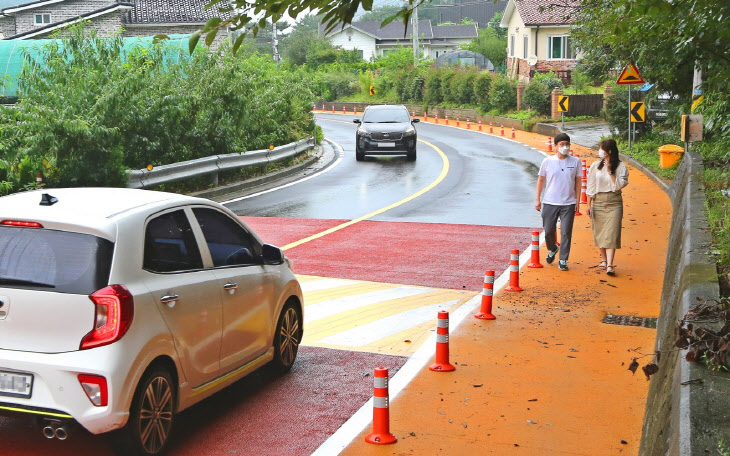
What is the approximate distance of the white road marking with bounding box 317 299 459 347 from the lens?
921 cm

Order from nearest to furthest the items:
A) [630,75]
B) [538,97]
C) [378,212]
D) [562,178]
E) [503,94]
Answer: [562,178] < [378,212] < [630,75] < [538,97] < [503,94]

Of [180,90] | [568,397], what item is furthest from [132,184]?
[568,397]

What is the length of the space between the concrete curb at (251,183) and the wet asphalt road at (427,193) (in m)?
0.86

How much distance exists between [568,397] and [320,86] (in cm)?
6373

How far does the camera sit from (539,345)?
9.09 meters

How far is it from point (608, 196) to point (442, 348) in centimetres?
529

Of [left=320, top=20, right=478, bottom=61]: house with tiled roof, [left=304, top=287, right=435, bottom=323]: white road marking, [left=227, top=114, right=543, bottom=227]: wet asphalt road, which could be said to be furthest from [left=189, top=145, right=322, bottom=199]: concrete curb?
[left=320, top=20, right=478, bottom=61]: house with tiled roof

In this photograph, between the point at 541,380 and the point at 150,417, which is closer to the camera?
the point at 150,417

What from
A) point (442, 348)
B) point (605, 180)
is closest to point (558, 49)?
point (605, 180)

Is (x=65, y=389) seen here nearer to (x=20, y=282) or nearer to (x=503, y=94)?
(x=20, y=282)

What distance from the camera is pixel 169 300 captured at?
5.99 m

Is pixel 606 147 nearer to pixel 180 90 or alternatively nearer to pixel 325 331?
pixel 325 331

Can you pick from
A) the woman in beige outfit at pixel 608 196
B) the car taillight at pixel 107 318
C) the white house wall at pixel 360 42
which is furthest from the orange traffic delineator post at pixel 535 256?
the white house wall at pixel 360 42

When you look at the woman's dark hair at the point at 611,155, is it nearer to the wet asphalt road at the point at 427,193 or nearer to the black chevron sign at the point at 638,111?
the wet asphalt road at the point at 427,193
